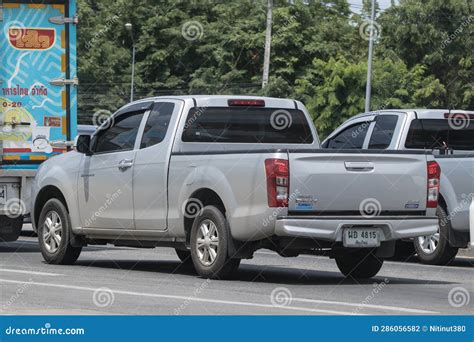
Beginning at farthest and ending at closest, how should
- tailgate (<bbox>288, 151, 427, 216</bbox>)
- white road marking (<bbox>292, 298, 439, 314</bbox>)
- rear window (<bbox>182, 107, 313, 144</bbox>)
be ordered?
rear window (<bbox>182, 107, 313, 144</bbox>) < tailgate (<bbox>288, 151, 427, 216</bbox>) < white road marking (<bbox>292, 298, 439, 314</bbox>)

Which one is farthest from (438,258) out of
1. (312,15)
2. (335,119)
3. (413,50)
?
(312,15)

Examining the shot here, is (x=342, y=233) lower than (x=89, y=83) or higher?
higher

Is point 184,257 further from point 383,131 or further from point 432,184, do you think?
point 432,184

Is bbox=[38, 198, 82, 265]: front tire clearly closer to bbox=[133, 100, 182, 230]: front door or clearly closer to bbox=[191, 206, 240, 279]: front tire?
bbox=[133, 100, 182, 230]: front door

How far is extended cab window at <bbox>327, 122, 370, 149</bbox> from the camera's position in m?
17.7

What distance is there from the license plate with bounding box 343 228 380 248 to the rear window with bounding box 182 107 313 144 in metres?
2.10

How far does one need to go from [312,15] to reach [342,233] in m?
61.3

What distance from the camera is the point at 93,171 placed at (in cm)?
1484

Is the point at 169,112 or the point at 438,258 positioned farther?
the point at 438,258

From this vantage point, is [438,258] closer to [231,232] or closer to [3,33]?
[231,232]

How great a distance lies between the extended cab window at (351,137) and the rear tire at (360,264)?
3822 mm

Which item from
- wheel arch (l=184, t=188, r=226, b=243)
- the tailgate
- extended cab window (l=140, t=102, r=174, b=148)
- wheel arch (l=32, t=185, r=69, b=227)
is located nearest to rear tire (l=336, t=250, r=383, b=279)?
the tailgate

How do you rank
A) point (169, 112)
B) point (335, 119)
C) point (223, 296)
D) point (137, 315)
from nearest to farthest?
point (137, 315), point (223, 296), point (169, 112), point (335, 119)

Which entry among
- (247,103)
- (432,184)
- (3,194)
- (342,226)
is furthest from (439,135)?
(3,194)
